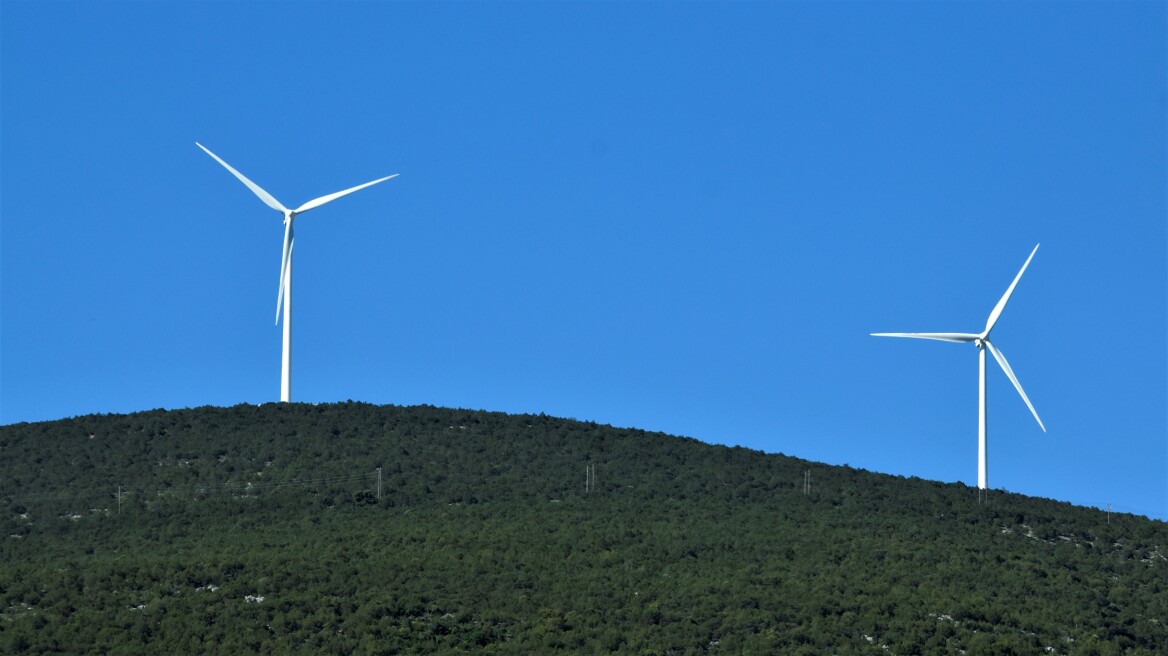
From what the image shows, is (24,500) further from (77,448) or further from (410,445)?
(410,445)

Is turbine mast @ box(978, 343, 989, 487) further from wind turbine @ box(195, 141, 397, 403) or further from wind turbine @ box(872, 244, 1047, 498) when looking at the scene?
wind turbine @ box(195, 141, 397, 403)

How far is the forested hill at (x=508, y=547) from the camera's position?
187 feet

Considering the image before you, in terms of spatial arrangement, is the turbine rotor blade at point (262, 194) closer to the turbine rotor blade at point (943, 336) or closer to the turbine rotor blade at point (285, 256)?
the turbine rotor blade at point (285, 256)

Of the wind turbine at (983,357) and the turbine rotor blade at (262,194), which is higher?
the turbine rotor blade at (262,194)

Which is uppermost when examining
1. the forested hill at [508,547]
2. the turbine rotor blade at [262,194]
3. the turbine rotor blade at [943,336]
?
the turbine rotor blade at [262,194]

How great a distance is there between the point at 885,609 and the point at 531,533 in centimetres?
1493

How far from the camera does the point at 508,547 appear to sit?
66938mm

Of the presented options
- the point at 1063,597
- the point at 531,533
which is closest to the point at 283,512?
the point at 531,533

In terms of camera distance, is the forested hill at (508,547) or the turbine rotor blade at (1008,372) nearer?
the forested hill at (508,547)

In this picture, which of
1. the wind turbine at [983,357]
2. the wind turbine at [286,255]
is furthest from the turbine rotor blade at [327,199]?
the wind turbine at [983,357]

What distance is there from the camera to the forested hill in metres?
57.0

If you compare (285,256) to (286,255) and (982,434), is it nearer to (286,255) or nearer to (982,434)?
(286,255)

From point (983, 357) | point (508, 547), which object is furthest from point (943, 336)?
point (508, 547)

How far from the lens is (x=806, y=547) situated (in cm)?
6912
